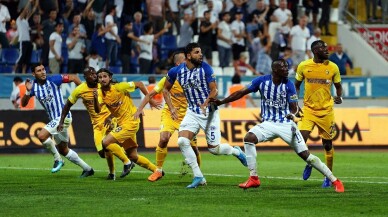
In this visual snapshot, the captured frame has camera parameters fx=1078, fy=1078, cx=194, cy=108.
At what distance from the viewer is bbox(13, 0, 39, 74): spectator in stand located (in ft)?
108

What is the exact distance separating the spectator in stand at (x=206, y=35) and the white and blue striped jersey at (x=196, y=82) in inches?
644

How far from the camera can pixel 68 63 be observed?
33625 millimetres

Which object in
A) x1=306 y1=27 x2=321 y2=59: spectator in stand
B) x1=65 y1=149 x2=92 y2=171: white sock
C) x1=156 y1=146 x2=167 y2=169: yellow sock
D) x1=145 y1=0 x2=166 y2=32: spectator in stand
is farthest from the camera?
x1=306 y1=27 x2=321 y2=59: spectator in stand

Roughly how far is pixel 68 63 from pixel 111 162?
1369 cm

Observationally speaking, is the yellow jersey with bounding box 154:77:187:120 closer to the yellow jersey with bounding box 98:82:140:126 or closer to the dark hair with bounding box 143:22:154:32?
the yellow jersey with bounding box 98:82:140:126

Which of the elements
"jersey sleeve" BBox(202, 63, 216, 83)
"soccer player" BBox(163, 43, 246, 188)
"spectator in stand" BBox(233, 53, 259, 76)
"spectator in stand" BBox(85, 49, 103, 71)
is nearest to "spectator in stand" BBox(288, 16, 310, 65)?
"spectator in stand" BBox(233, 53, 259, 76)

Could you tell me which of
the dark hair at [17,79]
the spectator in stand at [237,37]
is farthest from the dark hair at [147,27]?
the dark hair at [17,79]

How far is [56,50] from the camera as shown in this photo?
33.3 m

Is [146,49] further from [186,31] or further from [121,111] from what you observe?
[121,111]

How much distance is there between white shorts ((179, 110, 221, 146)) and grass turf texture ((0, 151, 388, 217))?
84 centimetres

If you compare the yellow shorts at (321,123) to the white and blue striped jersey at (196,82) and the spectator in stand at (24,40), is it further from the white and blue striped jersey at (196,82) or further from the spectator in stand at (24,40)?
the spectator in stand at (24,40)

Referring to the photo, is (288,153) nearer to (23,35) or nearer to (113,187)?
(23,35)

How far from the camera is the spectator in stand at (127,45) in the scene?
34.3 m

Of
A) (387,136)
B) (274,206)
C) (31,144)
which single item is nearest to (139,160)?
(274,206)
